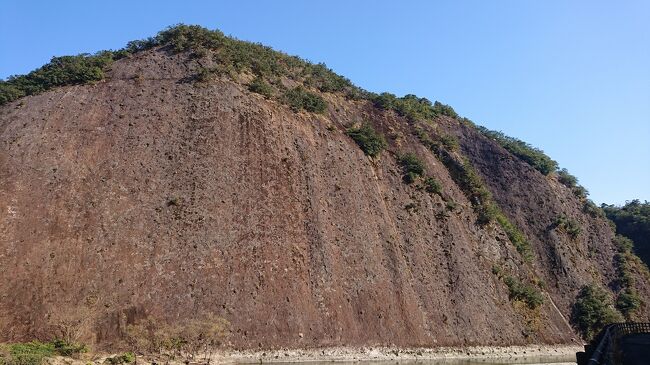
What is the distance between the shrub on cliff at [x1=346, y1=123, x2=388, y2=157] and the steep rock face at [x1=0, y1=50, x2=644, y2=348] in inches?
53.5

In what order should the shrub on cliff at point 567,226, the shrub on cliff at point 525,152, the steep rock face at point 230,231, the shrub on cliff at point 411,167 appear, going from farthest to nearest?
the shrub on cliff at point 525,152 < the shrub on cliff at point 567,226 < the shrub on cliff at point 411,167 < the steep rock face at point 230,231

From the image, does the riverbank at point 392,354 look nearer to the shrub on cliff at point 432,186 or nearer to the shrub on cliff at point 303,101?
the shrub on cliff at point 432,186

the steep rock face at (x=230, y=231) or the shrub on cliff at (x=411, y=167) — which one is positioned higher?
the shrub on cliff at (x=411, y=167)

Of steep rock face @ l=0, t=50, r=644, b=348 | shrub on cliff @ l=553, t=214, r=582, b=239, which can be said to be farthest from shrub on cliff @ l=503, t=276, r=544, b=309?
shrub on cliff @ l=553, t=214, r=582, b=239

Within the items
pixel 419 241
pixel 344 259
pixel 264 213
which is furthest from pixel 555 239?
pixel 264 213

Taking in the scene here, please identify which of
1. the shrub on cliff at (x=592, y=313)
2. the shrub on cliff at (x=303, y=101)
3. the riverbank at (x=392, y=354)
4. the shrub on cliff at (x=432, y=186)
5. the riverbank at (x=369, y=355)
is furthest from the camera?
the shrub on cliff at (x=432, y=186)

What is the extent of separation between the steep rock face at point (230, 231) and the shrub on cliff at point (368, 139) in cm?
136

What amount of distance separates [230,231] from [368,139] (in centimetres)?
2588

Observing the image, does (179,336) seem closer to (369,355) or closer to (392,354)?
(369,355)

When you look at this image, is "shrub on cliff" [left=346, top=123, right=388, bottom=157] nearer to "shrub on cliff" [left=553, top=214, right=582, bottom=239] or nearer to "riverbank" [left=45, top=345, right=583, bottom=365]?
"riverbank" [left=45, top=345, right=583, bottom=365]

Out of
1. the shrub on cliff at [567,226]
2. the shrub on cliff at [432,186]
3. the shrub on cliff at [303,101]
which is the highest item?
the shrub on cliff at [303,101]

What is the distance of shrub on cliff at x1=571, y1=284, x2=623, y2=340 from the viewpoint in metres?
61.2

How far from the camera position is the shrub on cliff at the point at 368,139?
64688 mm

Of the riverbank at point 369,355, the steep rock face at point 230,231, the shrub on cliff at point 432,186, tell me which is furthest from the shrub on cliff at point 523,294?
the shrub on cliff at point 432,186
